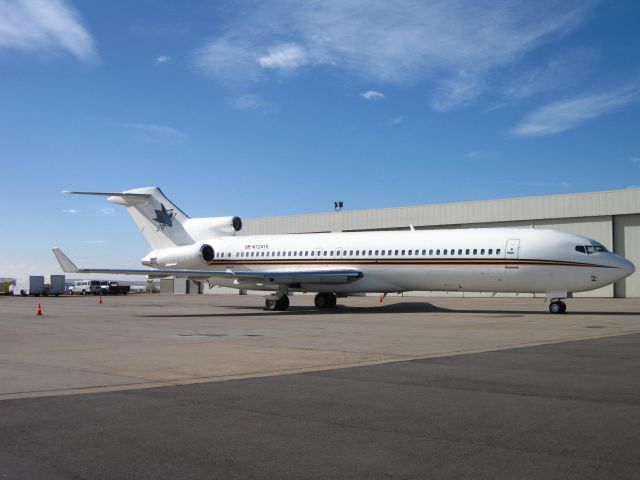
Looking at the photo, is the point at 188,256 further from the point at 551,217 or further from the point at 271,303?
the point at 551,217

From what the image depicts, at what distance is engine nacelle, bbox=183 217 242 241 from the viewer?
121ft

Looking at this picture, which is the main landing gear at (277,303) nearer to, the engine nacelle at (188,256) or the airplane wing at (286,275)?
the airplane wing at (286,275)

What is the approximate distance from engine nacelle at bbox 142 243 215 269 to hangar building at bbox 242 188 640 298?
22.7m

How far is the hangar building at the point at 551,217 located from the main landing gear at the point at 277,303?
22671 millimetres

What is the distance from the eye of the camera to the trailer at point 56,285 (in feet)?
213

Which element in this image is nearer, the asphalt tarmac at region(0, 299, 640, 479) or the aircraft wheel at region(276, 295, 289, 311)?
the asphalt tarmac at region(0, 299, 640, 479)

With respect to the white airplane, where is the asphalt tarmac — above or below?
below

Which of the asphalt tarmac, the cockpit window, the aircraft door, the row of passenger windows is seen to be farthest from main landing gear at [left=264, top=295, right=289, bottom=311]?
the asphalt tarmac

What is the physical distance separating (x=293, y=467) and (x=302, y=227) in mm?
56194

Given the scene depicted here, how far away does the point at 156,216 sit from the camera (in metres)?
36.1

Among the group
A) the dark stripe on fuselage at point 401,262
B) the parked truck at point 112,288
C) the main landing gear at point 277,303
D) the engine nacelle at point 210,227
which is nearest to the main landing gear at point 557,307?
the dark stripe on fuselage at point 401,262

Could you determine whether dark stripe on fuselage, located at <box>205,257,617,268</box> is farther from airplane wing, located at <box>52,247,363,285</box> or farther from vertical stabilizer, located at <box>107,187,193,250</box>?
vertical stabilizer, located at <box>107,187,193,250</box>

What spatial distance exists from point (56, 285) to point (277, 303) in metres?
41.4

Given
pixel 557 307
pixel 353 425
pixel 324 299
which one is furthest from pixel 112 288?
pixel 353 425
